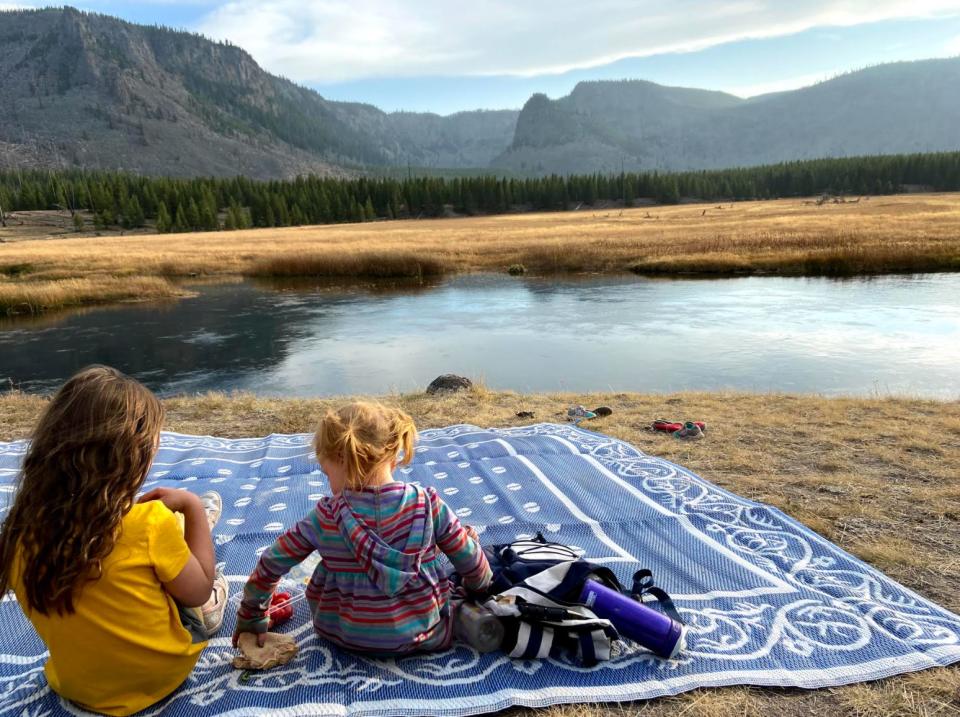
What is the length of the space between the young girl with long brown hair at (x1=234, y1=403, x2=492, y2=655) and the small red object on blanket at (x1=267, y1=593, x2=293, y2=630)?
0.95ft

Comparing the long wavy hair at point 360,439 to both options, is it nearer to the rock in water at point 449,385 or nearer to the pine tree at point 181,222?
the rock in water at point 449,385

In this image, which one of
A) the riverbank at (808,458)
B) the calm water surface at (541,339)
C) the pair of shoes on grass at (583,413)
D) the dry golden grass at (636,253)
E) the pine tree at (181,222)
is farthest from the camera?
the pine tree at (181,222)

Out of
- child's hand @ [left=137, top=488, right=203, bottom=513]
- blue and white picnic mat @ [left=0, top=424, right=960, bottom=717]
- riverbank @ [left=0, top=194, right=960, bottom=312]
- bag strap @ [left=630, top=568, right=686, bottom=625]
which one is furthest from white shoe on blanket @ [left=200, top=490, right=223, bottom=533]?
riverbank @ [left=0, top=194, right=960, bottom=312]

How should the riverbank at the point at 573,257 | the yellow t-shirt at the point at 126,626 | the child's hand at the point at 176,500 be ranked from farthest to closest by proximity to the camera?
the riverbank at the point at 573,257 → the child's hand at the point at 176,500 → the yellow t-shirt at the point at 126,626

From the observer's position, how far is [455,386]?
464 inches

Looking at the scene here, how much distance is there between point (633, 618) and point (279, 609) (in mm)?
2191

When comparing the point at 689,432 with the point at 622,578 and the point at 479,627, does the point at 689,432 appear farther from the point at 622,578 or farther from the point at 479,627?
the point at 479,627

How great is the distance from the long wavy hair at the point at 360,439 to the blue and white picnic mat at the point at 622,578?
4.05 ft

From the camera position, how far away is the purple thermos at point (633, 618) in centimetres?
382

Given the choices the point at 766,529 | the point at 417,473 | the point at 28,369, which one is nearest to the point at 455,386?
the point at 417,473

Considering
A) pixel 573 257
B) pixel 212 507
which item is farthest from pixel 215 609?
pixel 573 257

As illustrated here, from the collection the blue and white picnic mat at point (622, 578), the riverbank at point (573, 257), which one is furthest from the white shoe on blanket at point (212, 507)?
the riverbank at point (573, 257)

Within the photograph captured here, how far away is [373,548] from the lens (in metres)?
3.47

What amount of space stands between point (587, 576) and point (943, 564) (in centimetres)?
299
